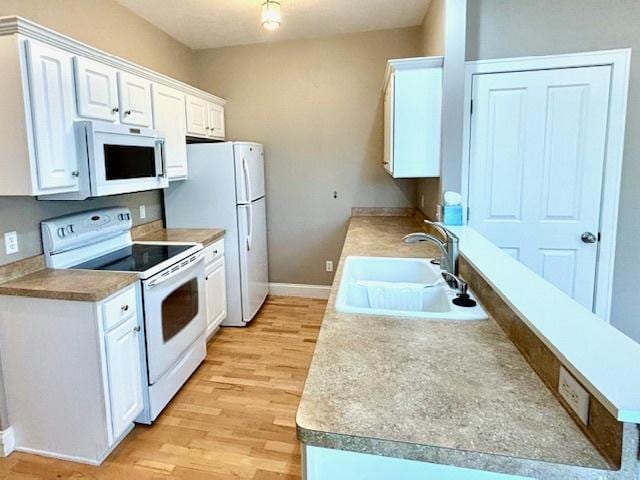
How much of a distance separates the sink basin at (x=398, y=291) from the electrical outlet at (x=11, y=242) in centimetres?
170

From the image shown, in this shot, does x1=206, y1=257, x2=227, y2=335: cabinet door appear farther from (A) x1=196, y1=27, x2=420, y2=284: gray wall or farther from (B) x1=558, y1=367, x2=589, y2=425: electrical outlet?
(B) x1=558, y1=367, x2=589, y2=425: electrical outlet

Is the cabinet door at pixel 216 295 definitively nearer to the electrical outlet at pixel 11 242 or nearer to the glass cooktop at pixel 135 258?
the glass cooktop at pixel 135 258

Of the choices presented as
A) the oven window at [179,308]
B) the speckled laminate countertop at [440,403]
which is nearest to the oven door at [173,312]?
the oven window at [179,308]

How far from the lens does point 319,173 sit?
415cm

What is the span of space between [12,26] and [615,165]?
3.45 metres

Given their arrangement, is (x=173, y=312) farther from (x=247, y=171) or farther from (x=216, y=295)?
(x=247, y=171)

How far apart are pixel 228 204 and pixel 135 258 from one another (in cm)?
109

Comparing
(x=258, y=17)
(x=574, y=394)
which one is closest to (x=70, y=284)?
(x=574, y=394)

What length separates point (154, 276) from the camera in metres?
2.26

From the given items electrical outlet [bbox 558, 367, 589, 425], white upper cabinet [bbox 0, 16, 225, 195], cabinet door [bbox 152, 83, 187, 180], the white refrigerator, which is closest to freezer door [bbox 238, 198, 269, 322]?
the white refrigerator

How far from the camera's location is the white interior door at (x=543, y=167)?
2.63m

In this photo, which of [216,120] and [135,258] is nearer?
[135,258]

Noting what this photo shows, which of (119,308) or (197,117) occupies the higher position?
(197,117)

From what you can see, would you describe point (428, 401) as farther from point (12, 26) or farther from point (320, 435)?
point (12, 26)
